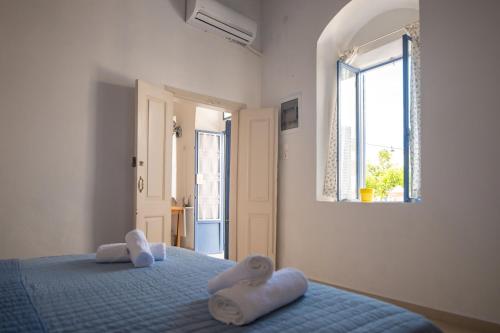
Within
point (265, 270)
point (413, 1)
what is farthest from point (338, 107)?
point (265, 270)

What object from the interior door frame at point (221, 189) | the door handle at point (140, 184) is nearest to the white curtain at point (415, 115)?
the door handle at point (140, 184)

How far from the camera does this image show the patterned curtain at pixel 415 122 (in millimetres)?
3205

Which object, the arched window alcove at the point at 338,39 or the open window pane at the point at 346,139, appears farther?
the open window pane at the point at 346,139

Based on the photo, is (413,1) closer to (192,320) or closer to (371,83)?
(371,83)

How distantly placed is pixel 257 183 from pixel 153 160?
1.33 metres

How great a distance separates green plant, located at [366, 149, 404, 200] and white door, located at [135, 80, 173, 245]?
6.91 ft

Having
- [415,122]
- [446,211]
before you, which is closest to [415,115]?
[415,122]

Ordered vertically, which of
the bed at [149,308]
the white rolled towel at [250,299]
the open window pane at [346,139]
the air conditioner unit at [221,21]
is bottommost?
the bed at [149,308]

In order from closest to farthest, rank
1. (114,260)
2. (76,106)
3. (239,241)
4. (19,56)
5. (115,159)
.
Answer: (114,260), (19,56), (76,106), (115,159), (239,241)

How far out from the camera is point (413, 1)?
3.53 metres

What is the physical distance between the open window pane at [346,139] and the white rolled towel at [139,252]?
2.62 metres

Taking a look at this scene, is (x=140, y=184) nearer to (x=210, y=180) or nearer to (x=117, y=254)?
(x=117, y=254)

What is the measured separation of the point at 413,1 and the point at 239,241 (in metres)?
3.12

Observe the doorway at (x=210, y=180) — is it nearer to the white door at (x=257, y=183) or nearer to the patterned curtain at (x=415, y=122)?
the white door at (x=257, y=183)
